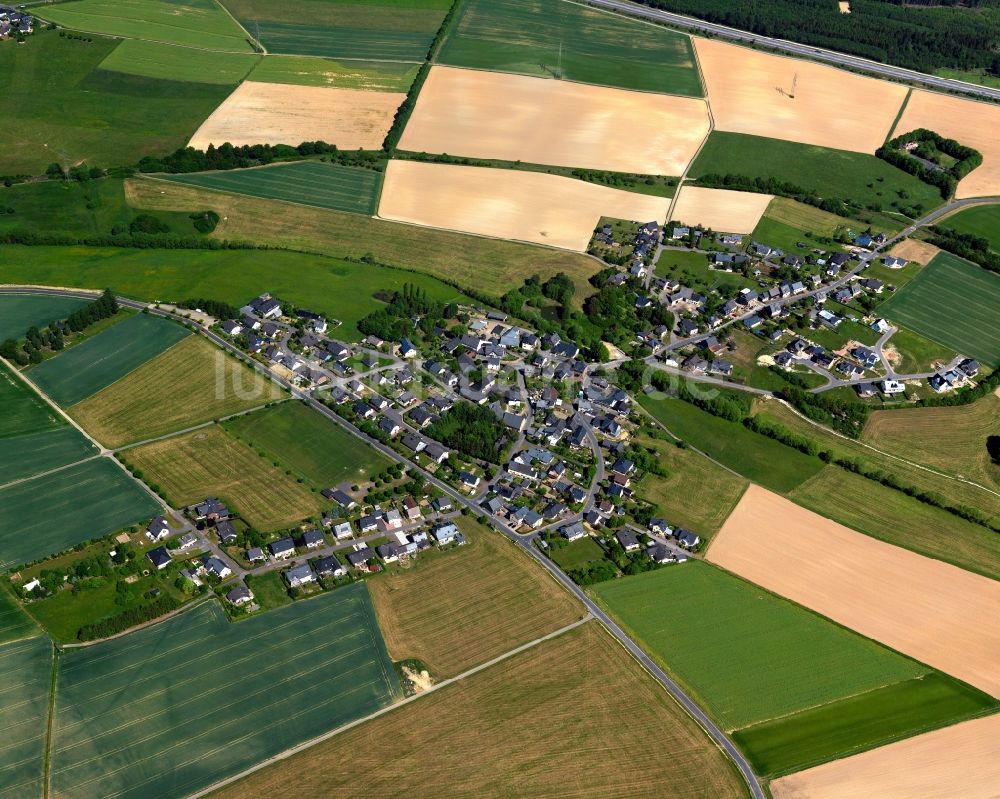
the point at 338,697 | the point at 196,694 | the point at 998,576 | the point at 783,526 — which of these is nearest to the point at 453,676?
the point at 338,697

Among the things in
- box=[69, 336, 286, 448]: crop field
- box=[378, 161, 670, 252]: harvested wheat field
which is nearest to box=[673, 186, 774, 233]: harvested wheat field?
box=[378, 161, 670, 252]: harvested wheat field

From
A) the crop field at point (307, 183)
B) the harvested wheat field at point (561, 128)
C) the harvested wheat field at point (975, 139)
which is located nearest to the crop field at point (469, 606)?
the crop field at point (307, 183)

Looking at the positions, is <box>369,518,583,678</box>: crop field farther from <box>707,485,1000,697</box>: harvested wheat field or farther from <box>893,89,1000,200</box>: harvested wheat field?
<box>893,89,1000,200</box>: harvested wheat field

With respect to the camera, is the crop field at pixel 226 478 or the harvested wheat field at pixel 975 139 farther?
the harvested wheat field at pixel 975 139

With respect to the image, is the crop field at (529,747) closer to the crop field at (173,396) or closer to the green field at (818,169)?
the crop field at (173,396)

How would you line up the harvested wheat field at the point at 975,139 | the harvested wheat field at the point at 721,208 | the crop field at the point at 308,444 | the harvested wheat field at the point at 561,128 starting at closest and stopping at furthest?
the crop field at the point at 308,444 < the harvested wheat field at the point at 721,208 < the harvested wheat field at the point at 561,128 < the harvested wheat field at the point at 975,139

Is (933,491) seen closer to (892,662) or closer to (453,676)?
(892,662)

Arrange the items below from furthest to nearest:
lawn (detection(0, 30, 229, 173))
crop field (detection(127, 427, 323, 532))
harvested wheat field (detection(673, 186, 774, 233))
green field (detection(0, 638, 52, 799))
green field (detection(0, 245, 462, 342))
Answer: lawn (detection(0, 30, 229, 173)), harvested wheat field (detection(673, 186, 774, 233)), green field (detection(0, 245, 462, 342)), crop field (detection(127, 427, 323, 532)), green field (detection(0, 638, 52, 799))
